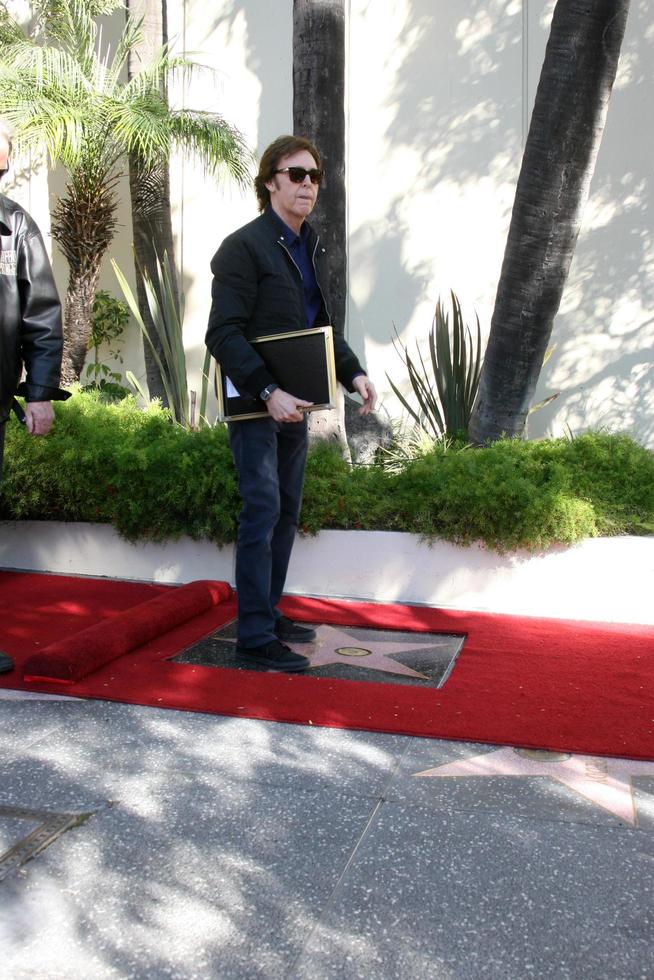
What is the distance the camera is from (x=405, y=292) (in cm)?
878

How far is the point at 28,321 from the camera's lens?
343 cm

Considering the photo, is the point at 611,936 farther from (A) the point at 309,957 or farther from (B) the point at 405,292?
(B) the point at 405,292

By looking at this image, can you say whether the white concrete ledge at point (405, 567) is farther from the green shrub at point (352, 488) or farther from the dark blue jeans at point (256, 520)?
the dark blue jeans at point (256, 520)

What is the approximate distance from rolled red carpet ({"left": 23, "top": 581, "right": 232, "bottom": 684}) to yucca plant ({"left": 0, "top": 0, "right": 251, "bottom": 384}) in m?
5.04

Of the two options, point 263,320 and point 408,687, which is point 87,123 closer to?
point 263,320

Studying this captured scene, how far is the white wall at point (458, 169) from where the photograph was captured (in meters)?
8.12

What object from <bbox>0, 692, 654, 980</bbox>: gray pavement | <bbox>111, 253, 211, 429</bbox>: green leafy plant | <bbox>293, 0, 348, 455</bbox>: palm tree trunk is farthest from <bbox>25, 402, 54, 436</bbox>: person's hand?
<bbox>111, 253, 211, 429</bbox>: green leafy plant

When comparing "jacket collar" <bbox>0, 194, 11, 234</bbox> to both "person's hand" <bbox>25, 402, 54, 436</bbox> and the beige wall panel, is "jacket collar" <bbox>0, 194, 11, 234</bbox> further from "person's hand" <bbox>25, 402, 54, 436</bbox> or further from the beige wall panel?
the beige wall panel

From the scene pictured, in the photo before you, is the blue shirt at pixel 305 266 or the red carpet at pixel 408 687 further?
the blue shirt at pixel 305 266

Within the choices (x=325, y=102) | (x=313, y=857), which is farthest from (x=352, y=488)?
(x=313, y=857)

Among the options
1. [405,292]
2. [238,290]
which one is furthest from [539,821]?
[405,292]

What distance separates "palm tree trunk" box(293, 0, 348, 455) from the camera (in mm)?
5695

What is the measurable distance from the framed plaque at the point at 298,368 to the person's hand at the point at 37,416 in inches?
25.2

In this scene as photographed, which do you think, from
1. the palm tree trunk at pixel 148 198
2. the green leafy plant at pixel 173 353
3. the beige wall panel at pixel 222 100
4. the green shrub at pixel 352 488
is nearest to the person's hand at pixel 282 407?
the green shrub at pixel 352 488
